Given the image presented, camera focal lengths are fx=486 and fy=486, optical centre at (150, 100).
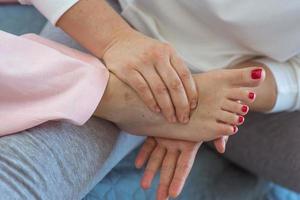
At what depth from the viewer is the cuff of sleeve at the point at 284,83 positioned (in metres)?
0.89

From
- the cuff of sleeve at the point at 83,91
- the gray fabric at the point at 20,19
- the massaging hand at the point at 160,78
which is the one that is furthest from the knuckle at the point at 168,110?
the gray fabric at the point at 20,19

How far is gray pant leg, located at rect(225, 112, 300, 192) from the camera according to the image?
930 millimetres

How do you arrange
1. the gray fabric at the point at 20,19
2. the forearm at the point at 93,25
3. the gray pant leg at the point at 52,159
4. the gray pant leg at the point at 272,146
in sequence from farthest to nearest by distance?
the gray fabric at the point at 20,19
the gray pant leg at the point at 272,146
the forearm at the point at 93,25
the gray pant leg at the point at 52,159

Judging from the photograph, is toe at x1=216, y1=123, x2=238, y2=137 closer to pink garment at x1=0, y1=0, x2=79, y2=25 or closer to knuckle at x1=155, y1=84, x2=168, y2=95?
knuckle at x1=155, y1=84, x2=168, y2=95

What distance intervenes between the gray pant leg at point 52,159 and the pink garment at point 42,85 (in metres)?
0.02

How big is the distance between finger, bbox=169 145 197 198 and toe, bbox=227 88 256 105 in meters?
0.12

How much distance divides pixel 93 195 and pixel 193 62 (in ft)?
1.07

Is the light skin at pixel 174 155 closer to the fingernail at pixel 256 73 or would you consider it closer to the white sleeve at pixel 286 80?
the white sleeve at pixel 286 80

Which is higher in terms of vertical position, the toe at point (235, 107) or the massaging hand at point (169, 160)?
the toe at point (235, 107)

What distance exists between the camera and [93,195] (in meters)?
0.96

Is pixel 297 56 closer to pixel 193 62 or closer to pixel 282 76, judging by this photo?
pixel 282 76

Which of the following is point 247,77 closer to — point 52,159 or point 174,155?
point 174,155

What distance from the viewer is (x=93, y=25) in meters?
0.83

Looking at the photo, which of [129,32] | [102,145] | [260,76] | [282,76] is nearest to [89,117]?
[102,145]
